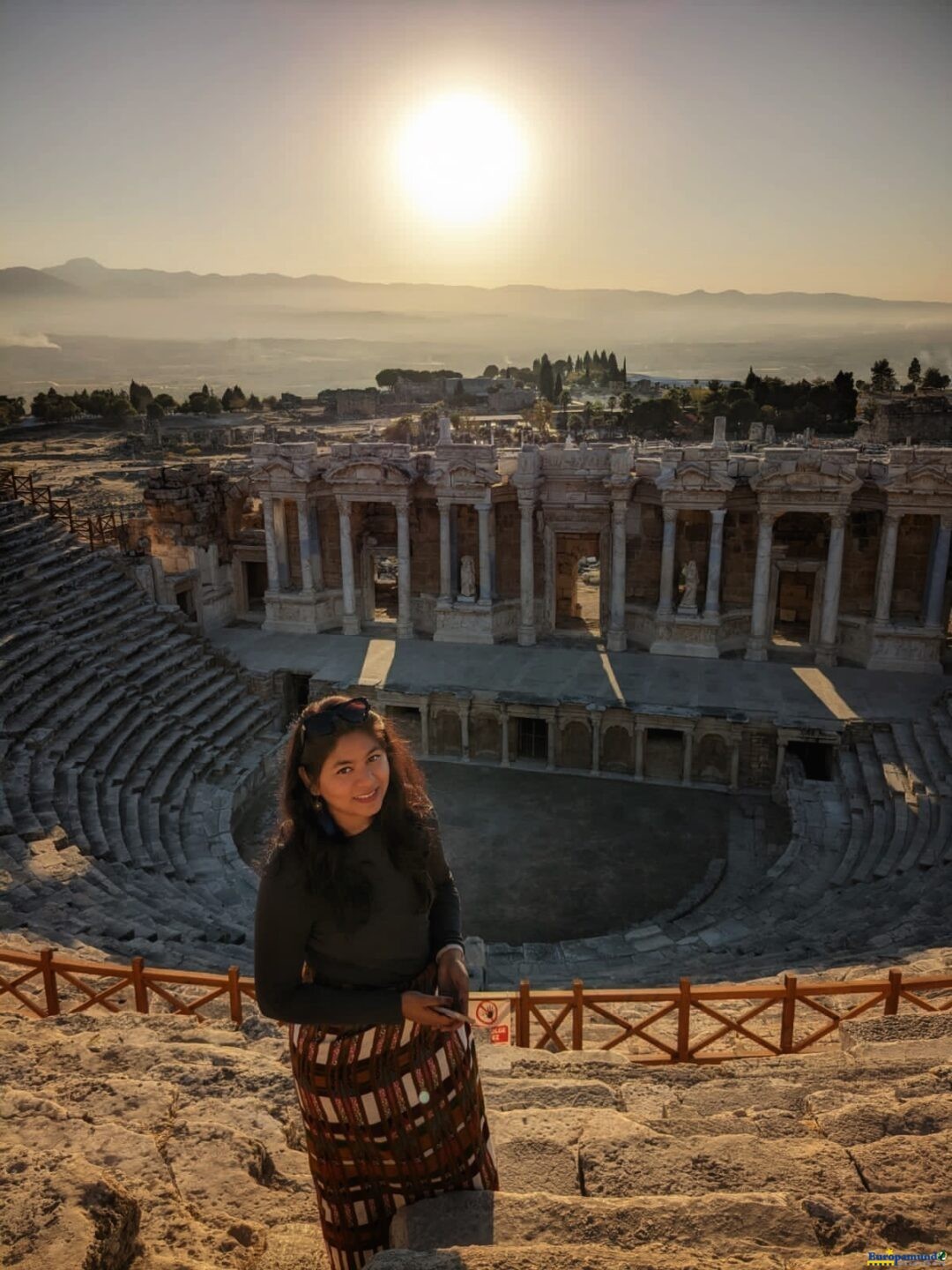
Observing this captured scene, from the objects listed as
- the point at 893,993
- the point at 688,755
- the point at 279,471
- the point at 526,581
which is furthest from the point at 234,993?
the point at 279,471

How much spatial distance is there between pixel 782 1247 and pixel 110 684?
59.0 ft

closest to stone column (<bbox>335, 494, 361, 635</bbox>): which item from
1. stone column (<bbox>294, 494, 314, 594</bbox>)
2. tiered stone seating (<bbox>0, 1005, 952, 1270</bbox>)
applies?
stone column (<bbox>294, 494, 314, 594</bbox>)

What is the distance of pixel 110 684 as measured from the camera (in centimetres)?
1967

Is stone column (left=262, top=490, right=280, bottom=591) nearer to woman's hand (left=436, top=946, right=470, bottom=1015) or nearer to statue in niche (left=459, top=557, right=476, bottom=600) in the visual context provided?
statue in niche (left=459, top=557, right=476, bottom=600)

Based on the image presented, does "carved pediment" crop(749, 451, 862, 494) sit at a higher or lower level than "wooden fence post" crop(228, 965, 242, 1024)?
higher

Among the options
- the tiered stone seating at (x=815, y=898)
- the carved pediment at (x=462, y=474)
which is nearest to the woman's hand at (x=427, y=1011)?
the tiered stone seating at (x=815, y=898)

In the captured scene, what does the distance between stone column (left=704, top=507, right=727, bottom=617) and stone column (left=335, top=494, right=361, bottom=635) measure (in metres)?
9.44

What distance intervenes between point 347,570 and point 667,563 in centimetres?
859

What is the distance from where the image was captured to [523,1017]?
25.9ft

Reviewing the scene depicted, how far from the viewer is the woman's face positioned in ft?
13.5

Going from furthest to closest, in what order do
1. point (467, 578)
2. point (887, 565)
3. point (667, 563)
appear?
point (467, 578)
point (667, 563)
point (887, 565)

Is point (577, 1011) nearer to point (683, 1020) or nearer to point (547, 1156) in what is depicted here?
point (683, 1020)

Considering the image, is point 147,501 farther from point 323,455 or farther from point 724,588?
point 724,588

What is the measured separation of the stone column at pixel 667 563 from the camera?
2386 cm
